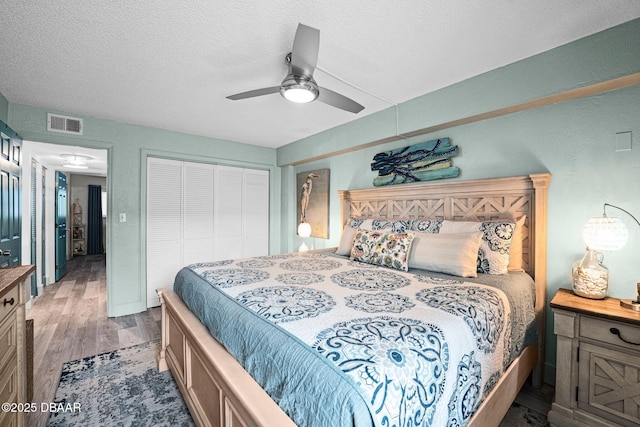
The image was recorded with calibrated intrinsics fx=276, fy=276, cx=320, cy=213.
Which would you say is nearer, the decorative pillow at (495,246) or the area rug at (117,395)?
the area rug at (117,395)

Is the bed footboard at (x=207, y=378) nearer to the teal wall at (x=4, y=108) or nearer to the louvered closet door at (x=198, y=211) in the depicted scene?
the louvered closet door at (x=198, y=211)

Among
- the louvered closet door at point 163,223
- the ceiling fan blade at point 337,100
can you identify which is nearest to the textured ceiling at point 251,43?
the ceiling fan blade at point 337,100

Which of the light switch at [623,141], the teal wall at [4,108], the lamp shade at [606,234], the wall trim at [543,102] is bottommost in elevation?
the lamp shade at [606,234]

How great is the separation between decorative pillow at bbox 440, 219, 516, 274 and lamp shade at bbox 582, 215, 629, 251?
440 mm

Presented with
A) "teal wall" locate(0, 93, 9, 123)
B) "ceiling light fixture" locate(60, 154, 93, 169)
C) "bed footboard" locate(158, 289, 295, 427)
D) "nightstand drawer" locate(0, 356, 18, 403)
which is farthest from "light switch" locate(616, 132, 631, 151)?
"ceiling light fixture" locate(60, 154, 93, 169)

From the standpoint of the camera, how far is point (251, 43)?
1.87m

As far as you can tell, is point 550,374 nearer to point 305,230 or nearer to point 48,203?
point 305,230

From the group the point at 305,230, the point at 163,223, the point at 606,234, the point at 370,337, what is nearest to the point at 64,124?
the point at 163,223

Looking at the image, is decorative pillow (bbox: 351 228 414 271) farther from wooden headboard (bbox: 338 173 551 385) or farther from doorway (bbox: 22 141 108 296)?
doorway (bbox: 22 141 108 296)

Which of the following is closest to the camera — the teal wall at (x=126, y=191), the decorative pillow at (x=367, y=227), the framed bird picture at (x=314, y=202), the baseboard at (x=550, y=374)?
the baseboard at (x=550, y=374)

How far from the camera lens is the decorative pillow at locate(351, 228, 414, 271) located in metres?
2.30

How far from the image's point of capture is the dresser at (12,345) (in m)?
1.19

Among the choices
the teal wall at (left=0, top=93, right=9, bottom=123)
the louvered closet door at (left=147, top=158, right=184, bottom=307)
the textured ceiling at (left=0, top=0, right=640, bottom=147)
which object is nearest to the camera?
the textured ceiling at (left=0, top=0, right=640, bottom=147)

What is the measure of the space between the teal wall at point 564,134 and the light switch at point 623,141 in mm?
24
